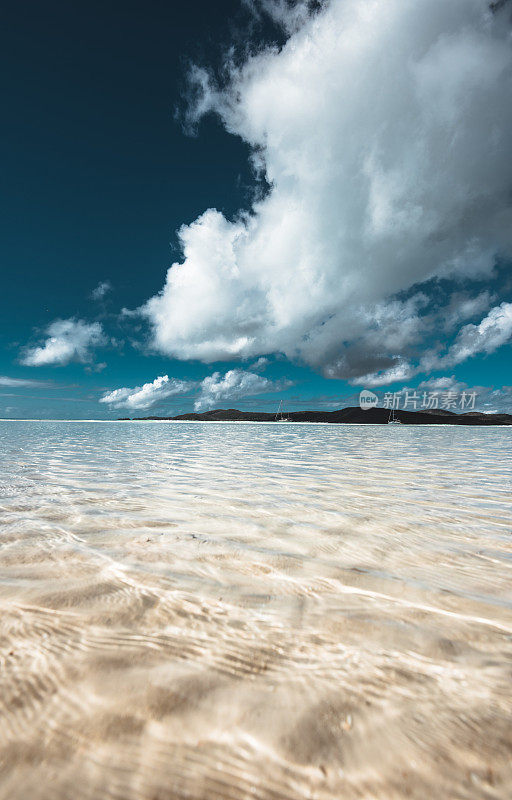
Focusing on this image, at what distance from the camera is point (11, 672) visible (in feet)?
5.73

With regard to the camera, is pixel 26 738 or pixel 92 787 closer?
pixel 92 787

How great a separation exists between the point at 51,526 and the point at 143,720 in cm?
350

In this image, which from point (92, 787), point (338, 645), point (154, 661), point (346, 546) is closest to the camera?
point (92, 787)

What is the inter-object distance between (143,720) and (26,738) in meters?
0.44

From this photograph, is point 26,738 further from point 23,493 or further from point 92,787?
point 23,493

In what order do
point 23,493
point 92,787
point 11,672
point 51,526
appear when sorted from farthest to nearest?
point 23,493
point 51,526
point 11,672
point 92,787

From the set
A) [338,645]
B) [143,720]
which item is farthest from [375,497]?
[143,720]

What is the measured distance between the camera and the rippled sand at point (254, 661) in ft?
4.24

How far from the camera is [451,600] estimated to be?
2611 millimetres

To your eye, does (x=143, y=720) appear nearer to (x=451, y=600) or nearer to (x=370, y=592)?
(x=370, y=592)

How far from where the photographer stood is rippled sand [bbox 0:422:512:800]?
1291mm

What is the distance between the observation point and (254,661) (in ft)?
6.22

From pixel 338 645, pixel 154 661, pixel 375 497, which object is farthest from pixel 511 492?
pixel 154 661

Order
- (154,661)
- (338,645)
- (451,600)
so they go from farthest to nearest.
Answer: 1. (451,600)
2. (338,645)
3. (154,661)
